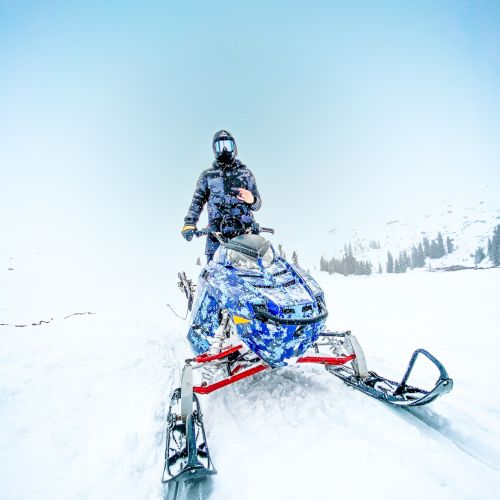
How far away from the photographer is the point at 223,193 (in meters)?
4.15

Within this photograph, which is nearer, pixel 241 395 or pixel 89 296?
pixel 241 395

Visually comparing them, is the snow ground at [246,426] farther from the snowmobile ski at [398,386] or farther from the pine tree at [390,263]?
the pine tree at [390,263]

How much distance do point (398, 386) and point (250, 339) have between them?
152 centimetres

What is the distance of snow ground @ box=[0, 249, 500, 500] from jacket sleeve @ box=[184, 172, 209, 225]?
2.25m

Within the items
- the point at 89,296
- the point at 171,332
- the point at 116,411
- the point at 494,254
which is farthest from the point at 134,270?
the point at 494,254

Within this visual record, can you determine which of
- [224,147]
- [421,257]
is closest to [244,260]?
[224,147]

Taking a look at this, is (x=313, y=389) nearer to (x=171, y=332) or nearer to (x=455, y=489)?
(x=455, y=489)

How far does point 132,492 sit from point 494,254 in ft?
432

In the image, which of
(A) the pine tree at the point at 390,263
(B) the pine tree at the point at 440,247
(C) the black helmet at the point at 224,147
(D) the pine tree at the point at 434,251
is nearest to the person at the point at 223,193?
(C) the black helmet at the point at 224,147

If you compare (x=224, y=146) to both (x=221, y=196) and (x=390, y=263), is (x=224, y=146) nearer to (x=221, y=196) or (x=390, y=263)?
(x=221, y=196)

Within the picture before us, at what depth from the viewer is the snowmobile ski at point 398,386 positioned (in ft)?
7.06

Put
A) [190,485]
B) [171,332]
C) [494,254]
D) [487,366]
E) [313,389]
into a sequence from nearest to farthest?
[190,485] < [313,389] < [487,366] < [171,332] < [494,254]

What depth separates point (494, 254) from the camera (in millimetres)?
99750

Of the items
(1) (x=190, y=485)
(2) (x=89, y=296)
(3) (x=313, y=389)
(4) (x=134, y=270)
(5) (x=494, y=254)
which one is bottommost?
(1) (x=190, y=485)
